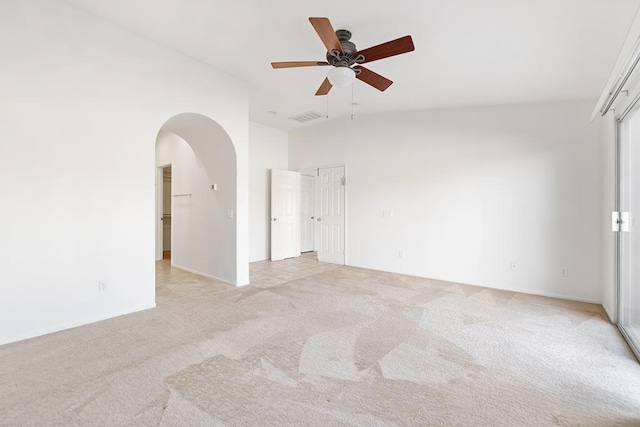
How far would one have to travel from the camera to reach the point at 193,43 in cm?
337

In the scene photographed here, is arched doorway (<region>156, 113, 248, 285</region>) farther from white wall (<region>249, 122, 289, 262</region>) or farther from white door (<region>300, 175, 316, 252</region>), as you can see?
white door (<region>300, 175, 316, 252</region>)

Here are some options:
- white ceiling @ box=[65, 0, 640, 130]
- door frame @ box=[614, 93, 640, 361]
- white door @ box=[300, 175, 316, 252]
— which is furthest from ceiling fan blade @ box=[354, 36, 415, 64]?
white door @ box=[300, 175, 316, 252]

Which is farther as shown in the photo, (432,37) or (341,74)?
(432,37)

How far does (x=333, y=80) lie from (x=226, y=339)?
259 centimetres

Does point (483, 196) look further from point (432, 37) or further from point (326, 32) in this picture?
point (326, 32)

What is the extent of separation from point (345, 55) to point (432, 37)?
877 mm

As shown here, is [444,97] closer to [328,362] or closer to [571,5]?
[571,5]

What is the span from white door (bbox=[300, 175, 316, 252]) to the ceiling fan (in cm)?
463

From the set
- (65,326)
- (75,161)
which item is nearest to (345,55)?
(75,161)

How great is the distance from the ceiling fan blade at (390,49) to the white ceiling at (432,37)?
36cm

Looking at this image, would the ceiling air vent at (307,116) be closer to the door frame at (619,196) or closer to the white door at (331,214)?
the white door at (331,214)

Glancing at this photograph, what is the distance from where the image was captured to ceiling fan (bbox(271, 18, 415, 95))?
7.69 feet

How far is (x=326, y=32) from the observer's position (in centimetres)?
232

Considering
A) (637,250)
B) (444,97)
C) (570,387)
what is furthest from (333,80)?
(637,250)
